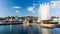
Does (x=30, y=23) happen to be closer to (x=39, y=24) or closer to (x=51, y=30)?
(x=39, y=24)

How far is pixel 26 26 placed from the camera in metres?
2.58

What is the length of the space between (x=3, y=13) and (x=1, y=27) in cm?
28

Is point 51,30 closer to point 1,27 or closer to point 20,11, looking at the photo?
point 20,11

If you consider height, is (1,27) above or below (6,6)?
below

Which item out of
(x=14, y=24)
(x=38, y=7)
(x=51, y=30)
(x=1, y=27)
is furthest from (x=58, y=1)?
(x=1, y=27)

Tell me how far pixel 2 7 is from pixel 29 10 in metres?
0.53

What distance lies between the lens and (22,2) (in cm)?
254

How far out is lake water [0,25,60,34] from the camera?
8.25ft

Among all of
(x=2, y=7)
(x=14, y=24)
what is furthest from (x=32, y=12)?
(x=2, y=7)

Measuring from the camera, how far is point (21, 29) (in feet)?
8.33

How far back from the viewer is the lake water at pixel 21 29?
2.52 m

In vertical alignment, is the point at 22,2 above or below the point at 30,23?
above

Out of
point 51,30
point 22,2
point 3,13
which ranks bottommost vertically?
point 51,30

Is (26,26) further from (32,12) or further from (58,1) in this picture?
(58,1)
